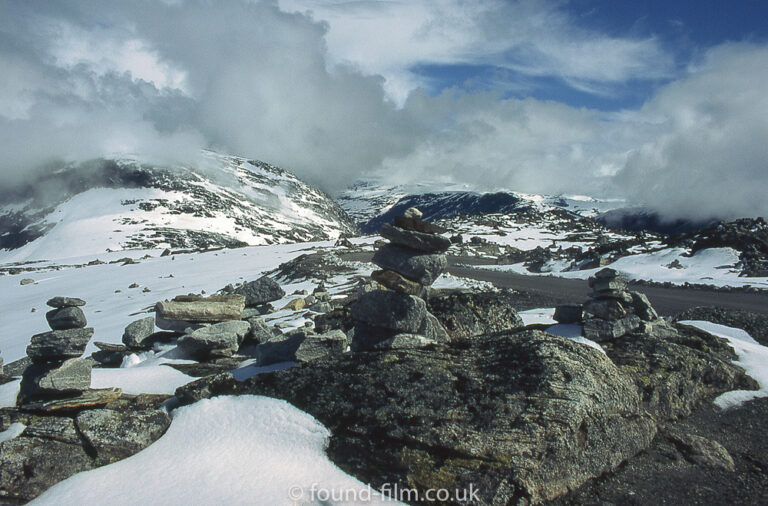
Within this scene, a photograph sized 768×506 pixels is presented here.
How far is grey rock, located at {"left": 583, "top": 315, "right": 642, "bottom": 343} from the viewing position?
32.7 ft

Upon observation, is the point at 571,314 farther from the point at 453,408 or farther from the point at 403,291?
the point at 453,408

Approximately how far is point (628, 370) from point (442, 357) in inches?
146

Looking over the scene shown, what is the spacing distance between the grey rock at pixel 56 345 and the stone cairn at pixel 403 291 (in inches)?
200

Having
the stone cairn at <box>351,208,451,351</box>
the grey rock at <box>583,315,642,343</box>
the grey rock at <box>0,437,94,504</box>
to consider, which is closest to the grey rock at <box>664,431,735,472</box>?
the grey rock at <box>583,315,642,343</box>

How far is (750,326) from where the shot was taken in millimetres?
15641

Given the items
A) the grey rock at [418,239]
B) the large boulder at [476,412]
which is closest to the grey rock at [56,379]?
the large boulder at [476,412]

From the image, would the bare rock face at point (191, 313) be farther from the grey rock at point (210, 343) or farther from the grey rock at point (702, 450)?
the grey rock at point (702, 450)

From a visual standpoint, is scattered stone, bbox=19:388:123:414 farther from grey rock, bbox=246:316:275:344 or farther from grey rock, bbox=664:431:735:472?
grey rock, bbox=664:431:735:472

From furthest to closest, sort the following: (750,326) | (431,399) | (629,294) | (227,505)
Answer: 1. (750,326)
2. (629,294)
3. (431,399)
4. (227,505)

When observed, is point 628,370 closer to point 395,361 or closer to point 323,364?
point 395,361

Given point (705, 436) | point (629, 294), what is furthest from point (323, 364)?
point (629, 294)

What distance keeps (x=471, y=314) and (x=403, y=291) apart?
2.66 m

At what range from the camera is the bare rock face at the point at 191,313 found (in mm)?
12695

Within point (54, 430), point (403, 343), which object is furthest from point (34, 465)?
point (403, 343)
